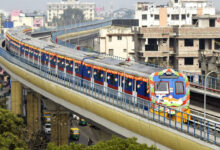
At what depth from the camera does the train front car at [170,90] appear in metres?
30.3

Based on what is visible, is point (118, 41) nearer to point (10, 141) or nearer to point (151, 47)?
point (151, 47)

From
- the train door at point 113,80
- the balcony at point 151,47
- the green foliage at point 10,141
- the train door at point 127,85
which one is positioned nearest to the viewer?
the train door at point 127,85

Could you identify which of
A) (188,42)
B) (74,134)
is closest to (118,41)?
(188,42)

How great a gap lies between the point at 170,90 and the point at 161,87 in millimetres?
597

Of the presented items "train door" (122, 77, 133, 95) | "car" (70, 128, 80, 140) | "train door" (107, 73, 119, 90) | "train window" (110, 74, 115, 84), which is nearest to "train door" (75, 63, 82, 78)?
"train door" (107, 73, 119, 90)

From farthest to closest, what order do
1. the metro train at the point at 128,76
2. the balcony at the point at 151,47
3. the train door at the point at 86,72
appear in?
the balcony at the point at 151,47 → the train door at the point at 86,72 → the metro train at the point at 128,76

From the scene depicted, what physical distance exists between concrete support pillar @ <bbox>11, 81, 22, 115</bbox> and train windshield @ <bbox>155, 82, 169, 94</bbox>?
1697 inches

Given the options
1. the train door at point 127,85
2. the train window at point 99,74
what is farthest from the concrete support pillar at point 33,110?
the train door at point 127,85

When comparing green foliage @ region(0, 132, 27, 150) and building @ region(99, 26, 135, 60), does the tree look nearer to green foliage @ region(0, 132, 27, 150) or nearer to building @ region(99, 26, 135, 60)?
green foliage @ region(0, 132, 27, 150)

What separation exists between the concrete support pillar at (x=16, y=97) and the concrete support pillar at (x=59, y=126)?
64.5ft

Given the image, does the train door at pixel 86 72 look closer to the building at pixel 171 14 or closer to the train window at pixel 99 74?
the train window at pixel 99 74

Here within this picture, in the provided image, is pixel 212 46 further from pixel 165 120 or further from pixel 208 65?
pixel 165 120

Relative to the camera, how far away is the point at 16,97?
71875mm

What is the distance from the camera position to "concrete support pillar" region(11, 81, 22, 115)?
233ft
